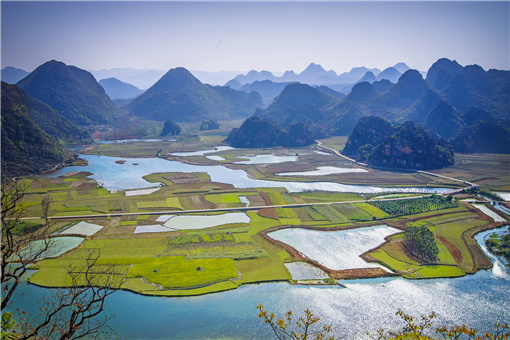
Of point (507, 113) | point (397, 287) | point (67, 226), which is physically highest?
point (507, 113)

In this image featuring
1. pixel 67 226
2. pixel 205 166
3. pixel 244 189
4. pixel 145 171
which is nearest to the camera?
pixel 67 226

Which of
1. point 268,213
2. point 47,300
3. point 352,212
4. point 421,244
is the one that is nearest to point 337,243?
point 421,244

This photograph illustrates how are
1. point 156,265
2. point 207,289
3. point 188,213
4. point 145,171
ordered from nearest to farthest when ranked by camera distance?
1. point 207,289
2. point 156,265
3. point 188,213
4. point 145,171

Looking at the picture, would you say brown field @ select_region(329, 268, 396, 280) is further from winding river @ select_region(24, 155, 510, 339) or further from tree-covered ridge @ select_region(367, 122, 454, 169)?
tree-covered ridge @ select_region(367, 122, 454, 169)

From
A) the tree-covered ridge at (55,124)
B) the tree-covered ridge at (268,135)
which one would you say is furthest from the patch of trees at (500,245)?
the tree-covered ridge at (55,124)

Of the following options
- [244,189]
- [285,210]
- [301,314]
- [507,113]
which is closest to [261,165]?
[244,189]

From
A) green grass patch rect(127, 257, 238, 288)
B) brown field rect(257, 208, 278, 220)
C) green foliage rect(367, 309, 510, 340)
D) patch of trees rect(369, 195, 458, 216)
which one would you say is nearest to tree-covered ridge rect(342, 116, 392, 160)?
patch of trees rect(369, 195, 458, 216)

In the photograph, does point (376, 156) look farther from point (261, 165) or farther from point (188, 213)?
point (188, 213)

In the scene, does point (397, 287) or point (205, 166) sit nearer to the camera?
point (397, 287)
